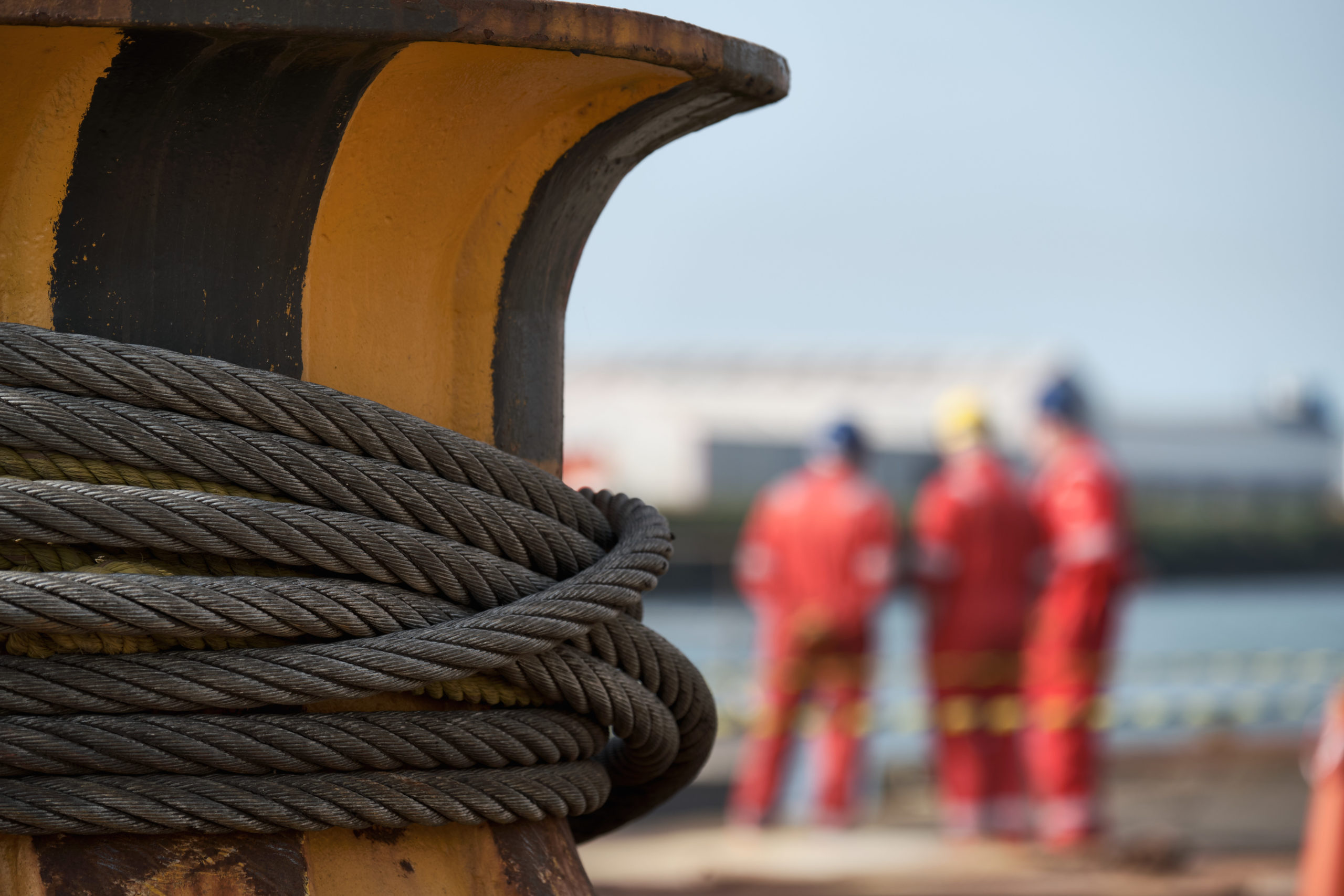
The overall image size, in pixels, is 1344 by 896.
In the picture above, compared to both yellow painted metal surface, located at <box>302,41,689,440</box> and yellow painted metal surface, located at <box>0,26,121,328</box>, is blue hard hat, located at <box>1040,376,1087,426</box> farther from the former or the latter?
yellow painted metal surface, located at <box>0,26,121,328</box>

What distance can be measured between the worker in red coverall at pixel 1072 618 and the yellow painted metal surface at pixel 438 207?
395cm

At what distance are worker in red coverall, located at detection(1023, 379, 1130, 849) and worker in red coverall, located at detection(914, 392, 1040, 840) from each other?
12 centimetres

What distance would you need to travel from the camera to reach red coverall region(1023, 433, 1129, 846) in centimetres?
473

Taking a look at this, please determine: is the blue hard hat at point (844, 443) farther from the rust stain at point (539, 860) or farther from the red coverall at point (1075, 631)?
the rust stain at point (539, 860)

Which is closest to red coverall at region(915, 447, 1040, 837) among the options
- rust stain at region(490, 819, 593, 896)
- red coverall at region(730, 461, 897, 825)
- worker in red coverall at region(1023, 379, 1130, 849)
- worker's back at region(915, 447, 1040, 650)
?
worker's back at region(915, 447, 1040, 650)

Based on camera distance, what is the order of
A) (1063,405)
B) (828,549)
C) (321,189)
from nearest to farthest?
(321,189), (1063,405), (828,549)

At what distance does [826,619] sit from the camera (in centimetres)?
522

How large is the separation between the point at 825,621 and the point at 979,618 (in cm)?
56

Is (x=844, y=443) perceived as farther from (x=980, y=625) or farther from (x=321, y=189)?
(x=321, y=189)

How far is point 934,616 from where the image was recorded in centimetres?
521

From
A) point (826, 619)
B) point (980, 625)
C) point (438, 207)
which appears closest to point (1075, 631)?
point (980, 625)

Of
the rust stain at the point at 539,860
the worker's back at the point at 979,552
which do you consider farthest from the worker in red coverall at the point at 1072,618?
the rust stain at the point at 539,860

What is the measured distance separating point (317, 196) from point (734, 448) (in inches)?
1209

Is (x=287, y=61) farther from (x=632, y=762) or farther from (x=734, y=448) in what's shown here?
(x=734, y=448)
